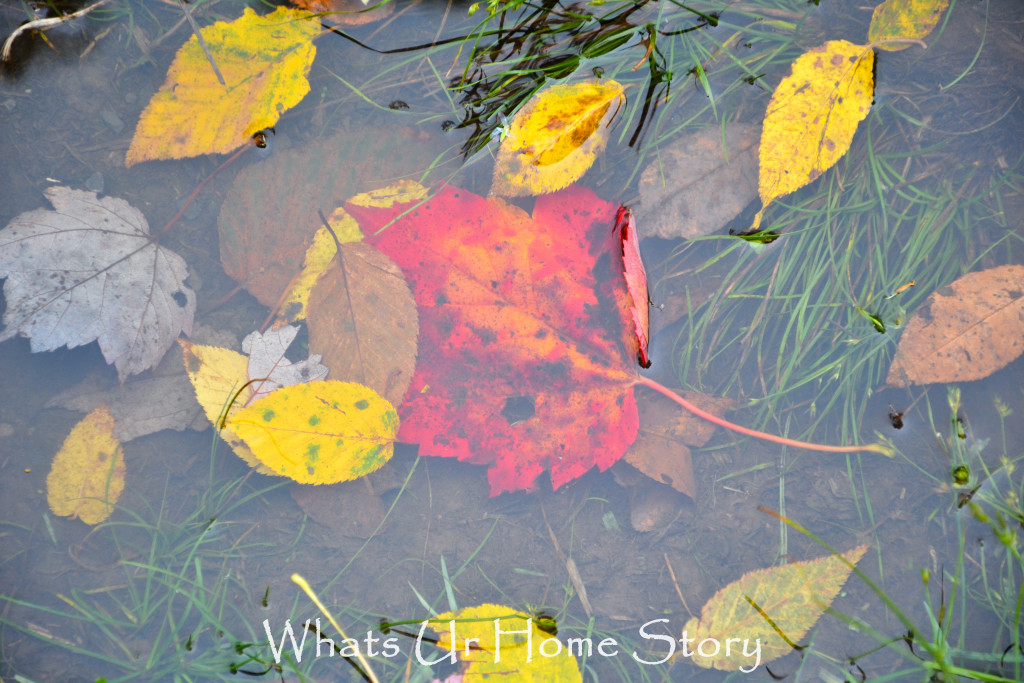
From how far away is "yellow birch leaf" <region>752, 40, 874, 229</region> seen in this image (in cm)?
171

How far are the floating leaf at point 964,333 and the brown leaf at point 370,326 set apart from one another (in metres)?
1.49

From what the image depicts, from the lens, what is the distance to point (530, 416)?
1.72 metres

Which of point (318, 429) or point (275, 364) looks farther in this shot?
point (275, 364)

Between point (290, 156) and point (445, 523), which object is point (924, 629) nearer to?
point (445, 523)

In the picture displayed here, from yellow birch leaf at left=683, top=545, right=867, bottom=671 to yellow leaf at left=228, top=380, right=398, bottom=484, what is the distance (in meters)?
1.10

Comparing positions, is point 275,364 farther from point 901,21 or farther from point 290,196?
point 901,21

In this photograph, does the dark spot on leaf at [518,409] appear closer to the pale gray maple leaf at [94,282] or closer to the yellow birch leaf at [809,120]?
the yellow birch leaf at [809,120]

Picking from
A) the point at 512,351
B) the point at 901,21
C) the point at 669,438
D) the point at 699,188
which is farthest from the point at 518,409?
the point at 901,21

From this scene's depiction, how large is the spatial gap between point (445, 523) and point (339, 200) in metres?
1.07

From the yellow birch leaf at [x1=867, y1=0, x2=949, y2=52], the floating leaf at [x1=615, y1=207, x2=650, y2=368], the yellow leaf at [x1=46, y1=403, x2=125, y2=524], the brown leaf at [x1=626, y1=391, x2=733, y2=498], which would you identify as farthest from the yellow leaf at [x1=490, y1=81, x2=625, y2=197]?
the yellow leaf at [x1=46, y1=403, x2=125, y2=524]

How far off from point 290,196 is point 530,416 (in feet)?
3.37

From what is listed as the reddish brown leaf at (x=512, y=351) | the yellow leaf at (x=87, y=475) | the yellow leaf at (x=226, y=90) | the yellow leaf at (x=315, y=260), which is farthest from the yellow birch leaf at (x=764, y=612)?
the yellow leaf at (x=226, y=90)

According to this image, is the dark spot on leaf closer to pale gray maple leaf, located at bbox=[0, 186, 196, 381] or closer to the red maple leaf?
the red maple leaf

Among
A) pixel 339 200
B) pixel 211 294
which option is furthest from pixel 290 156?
pixel 211 294
